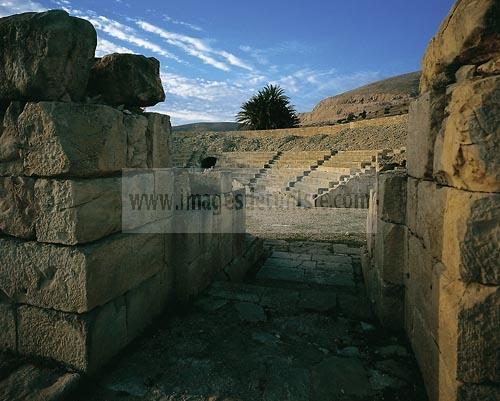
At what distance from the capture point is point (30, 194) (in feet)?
7.03

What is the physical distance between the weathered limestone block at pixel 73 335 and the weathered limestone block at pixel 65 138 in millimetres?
882

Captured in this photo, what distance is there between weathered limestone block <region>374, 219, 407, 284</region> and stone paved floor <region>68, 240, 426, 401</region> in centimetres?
45

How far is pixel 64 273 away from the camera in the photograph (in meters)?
2.09

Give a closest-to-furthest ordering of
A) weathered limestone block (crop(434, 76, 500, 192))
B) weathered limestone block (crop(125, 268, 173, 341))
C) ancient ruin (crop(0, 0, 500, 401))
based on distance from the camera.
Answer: weathered limestone block (crop(434, 76, 500, 192))
ancient ruin (crop(0, 0, 500, 401))
weathered limestone block (crop(125, 268, 173, 341))

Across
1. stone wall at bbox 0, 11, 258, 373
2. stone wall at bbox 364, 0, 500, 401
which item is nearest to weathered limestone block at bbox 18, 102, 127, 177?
stone wall at bbox 0, 11, 258, 373

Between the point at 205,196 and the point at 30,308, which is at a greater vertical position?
the point at 205,196

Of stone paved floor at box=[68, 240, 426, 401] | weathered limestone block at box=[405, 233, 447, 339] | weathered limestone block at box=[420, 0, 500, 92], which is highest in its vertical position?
weathered limestone block at box=[420, 0, 500, 92]

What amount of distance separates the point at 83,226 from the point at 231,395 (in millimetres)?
1311

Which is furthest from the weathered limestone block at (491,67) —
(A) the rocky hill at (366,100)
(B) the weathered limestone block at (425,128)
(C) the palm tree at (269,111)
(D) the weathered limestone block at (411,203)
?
(A) the rocky hill at (366,100)

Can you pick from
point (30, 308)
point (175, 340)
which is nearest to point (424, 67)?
point (175, 340)

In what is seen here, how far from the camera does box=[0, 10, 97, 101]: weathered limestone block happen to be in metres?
1.98

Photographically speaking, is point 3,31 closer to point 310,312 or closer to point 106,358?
point 106,358

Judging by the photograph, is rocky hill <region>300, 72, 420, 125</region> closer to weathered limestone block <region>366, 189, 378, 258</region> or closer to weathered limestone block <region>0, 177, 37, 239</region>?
weathered limestone block <region>366, 189, 378, 258</region>

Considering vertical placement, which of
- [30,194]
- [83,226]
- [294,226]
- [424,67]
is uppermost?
[424,67]
